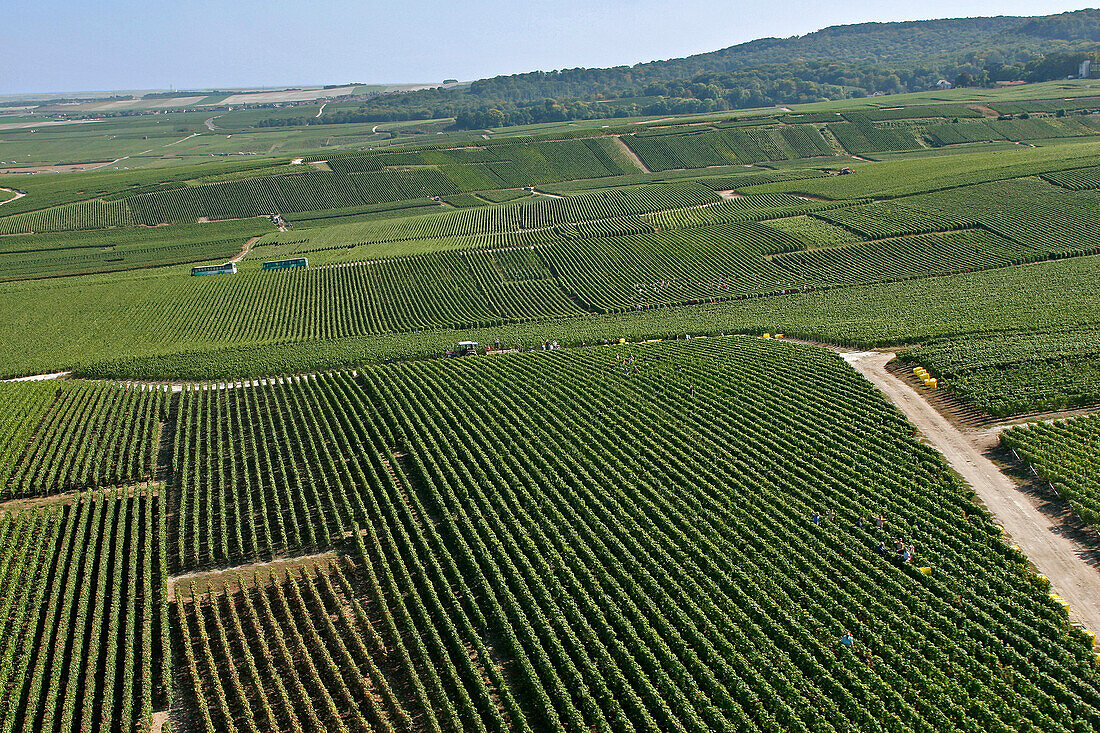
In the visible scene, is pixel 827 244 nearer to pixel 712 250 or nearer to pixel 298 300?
pixel 712 250

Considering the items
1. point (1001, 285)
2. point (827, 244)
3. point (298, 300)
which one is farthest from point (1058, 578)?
point (298, 300)

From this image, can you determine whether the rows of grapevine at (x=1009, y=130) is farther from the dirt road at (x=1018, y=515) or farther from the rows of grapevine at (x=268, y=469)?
the rows of grapevine at (x=268, y=469)

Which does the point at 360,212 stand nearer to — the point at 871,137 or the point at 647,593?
the point at 871,137

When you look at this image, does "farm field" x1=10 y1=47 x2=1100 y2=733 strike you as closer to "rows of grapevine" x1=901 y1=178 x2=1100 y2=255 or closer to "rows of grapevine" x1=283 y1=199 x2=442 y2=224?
"rows of grapevine" x1=901 y1=178 x2=1100 y2=255

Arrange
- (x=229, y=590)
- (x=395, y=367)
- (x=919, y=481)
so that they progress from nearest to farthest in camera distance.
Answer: (x=229, y=590)
(x=919, y=481)
(x=395, y=367)

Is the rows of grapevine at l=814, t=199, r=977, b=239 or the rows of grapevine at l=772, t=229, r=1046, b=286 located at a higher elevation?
the rows of grapevine at l=814, t=199, r=977, b=239

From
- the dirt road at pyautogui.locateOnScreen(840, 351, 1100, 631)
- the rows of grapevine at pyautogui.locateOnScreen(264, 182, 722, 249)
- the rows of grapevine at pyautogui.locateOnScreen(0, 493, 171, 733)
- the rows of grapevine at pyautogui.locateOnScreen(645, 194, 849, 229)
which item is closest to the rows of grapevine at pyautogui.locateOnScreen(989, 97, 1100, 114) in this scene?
the rows of grapevine at pyautogui.locateOnScreen(264, 182, 722, 249)
